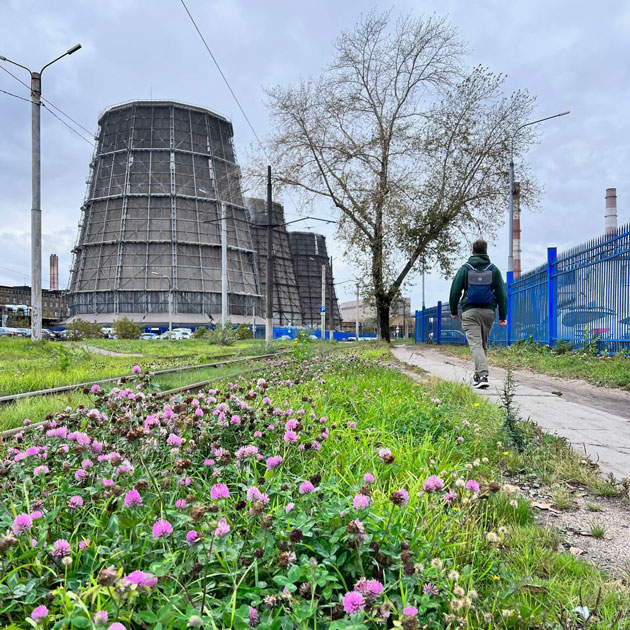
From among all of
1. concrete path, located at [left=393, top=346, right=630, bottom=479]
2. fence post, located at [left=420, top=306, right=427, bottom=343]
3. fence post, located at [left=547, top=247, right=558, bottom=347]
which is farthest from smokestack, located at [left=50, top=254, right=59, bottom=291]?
concrete path, located at [left=393, top=346, right=630, bottom=479]

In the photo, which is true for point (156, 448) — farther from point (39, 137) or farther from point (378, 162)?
point (378, 162)

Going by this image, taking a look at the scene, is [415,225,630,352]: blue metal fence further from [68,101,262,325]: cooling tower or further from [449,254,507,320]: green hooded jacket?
[68,101,262,325]: cooling tower

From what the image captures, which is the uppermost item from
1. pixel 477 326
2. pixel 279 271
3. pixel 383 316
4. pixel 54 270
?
pixel 54 270

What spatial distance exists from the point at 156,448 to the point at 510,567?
1387 mm

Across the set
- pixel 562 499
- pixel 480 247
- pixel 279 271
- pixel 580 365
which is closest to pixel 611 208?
pixel 580 365

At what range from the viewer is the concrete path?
315cm

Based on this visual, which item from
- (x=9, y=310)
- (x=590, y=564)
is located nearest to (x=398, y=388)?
(x=590, y=564)

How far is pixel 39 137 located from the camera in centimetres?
1462

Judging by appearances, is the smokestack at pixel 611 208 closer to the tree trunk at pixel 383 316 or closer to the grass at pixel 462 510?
the tree trunk at pixel 383 316

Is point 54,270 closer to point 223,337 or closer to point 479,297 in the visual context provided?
point 223,337

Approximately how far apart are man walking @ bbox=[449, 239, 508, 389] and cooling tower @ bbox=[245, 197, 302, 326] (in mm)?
71806

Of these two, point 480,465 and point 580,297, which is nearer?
point 480,465

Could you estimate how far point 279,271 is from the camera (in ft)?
274

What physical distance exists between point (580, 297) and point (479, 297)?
20.5 ft
